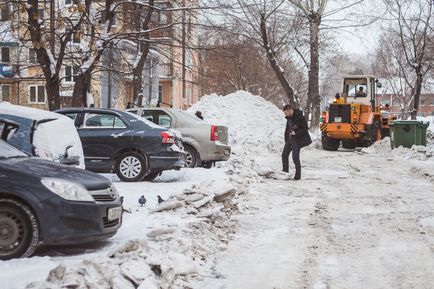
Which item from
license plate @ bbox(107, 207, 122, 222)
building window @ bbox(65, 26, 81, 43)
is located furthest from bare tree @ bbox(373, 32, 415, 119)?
license plate @ bbox(107, 207, 122, 222)

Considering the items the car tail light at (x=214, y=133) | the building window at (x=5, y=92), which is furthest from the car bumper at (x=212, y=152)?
the building window at (x=5, y=92)

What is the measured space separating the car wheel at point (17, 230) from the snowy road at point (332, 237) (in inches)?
71.0

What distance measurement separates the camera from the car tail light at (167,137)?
Result: 1214 cm

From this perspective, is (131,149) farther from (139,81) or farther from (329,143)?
(329,143)

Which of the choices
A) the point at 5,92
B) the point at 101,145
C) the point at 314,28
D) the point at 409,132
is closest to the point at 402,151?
the point at 409,132

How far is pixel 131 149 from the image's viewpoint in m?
12.3

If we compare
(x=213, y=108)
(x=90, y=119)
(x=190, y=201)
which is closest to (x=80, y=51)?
(x=90, y=119)

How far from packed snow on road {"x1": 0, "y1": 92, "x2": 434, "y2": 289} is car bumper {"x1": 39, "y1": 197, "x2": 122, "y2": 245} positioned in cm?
20

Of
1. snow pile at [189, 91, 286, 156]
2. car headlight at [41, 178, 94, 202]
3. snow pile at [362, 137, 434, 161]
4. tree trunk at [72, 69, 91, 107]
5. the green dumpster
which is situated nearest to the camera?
car headlight at [41, 178, 94, 202]

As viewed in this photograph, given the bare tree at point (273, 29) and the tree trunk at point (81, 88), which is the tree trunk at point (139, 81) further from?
the bare tree at point (273, 29)

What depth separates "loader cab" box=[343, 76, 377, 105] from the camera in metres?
26.2

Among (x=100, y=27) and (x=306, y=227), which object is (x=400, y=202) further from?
(x=100, y=27)

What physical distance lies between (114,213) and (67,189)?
707 millimetres

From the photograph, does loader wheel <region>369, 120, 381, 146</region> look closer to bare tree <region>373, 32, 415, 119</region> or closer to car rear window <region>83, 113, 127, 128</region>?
car rear window <region>83, 113, 127, 128</region>
